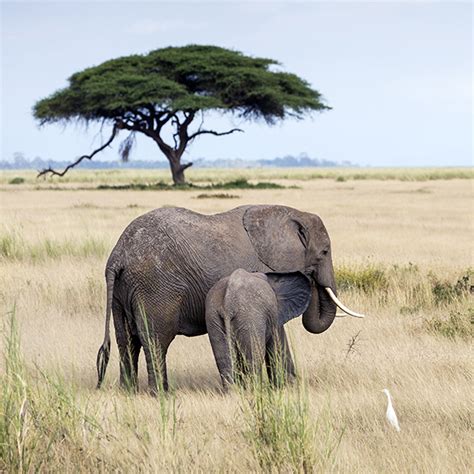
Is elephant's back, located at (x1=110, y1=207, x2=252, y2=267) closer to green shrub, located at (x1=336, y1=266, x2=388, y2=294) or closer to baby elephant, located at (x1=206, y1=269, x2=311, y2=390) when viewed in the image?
baby elephant, located at (x1=206, y1=269, x2=311, y2=390)

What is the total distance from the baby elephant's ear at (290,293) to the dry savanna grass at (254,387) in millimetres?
486

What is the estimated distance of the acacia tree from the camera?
4388 centimetres

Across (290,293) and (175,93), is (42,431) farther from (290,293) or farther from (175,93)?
(175,93)

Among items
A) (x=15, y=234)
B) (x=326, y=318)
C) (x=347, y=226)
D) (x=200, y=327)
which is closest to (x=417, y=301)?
Answer: (x=326, y=318)

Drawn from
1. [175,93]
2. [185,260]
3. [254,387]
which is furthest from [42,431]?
[175,93]

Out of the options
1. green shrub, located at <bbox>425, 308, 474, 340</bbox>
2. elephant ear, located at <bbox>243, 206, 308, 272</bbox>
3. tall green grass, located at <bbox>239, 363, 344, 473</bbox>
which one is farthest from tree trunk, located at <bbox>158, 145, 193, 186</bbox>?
tall green grass, located at <bbox>239, 363, 344, 473</bbox>

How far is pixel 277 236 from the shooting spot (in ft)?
22.7

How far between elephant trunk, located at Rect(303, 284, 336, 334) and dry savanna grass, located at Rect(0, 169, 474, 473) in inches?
10.4

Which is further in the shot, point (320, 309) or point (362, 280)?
point (362, 280)

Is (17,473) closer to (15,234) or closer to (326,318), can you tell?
(326,318)

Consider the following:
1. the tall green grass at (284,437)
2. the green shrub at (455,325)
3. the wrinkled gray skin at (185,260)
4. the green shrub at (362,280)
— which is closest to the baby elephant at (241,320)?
the wrinkled gray skin at (185,260)

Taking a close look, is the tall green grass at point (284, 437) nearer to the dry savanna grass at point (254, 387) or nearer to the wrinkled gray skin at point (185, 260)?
the dry savanna grass at point (254, 387)

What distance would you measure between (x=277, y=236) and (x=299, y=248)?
200mm

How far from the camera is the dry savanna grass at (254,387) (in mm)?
4805
